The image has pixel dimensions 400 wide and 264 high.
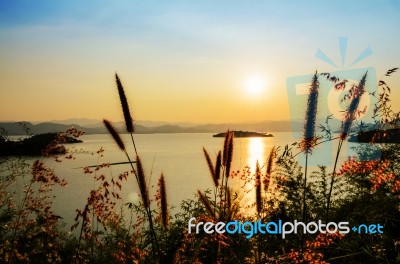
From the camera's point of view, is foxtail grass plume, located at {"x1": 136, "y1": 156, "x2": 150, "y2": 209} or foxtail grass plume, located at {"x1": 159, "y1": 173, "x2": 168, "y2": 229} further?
foxtail grass plume, located at {"x1": 159, "y1": 173, "x2": 168, "y2": 229}

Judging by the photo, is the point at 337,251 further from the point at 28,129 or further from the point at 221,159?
the point at 28,129

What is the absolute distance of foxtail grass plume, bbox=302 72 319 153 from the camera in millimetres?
3389

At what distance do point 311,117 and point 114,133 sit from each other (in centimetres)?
189

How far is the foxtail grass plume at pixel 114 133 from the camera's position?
9.50 ft

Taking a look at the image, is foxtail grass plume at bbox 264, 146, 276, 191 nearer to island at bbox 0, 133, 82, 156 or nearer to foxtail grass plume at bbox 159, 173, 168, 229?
foxtail grass plume at bbox 159, 173, 168, 229

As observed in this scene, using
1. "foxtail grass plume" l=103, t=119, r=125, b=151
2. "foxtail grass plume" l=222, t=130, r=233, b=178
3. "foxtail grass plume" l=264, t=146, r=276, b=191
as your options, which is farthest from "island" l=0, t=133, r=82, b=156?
"foxtail grass plume" l=264, t=146, r=276, b=191

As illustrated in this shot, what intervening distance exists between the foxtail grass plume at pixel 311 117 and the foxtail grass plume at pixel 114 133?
5.86 feet

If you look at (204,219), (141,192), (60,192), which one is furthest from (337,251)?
(60,192)

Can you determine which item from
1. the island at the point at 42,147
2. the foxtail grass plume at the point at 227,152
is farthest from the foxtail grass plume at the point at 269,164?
the island at the point at 42,147

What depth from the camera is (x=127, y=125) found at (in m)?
2.85

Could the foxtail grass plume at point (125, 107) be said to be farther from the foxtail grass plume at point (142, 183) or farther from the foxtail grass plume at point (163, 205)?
the foxtail grass plume at point (163, 205)

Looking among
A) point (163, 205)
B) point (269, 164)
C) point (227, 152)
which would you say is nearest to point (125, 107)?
point (163, 205)

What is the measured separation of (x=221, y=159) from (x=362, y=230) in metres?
3.50

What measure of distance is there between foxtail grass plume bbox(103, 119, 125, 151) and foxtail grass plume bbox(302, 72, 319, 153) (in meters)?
1.79
